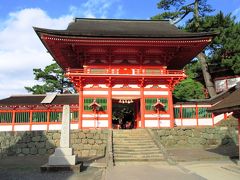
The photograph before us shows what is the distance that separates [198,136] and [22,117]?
13362 mm

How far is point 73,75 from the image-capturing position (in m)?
22.1

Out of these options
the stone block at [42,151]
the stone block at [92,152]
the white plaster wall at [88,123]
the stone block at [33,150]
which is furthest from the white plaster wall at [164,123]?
the stone block at [33,150]

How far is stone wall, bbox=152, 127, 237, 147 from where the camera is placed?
21562 millimetres

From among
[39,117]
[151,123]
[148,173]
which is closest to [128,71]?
[151,123]

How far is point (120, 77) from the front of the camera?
22.6 metres

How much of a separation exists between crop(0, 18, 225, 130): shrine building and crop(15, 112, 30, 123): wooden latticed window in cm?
8

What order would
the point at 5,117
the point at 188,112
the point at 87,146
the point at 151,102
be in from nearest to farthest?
the point at 87,146
the point at 151,102
the point at 5,117
the point at 188,112

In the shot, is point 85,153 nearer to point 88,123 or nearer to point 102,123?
point 88,123

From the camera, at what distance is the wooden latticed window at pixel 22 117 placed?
2369 centimetres

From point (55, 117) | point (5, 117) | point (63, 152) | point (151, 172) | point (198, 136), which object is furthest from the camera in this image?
point (55, 117)

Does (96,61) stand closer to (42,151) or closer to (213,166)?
(42,151)

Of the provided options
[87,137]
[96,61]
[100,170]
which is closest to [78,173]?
[100,170]

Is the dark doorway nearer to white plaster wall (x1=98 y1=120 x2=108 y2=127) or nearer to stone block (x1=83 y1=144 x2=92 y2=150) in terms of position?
white plaster wall (x1=98 y1=120 x2=108 y2=127)

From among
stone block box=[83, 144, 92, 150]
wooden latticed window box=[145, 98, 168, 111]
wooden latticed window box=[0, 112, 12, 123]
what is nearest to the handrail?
wooden latticed window box=[145, 98, 168, 111]
